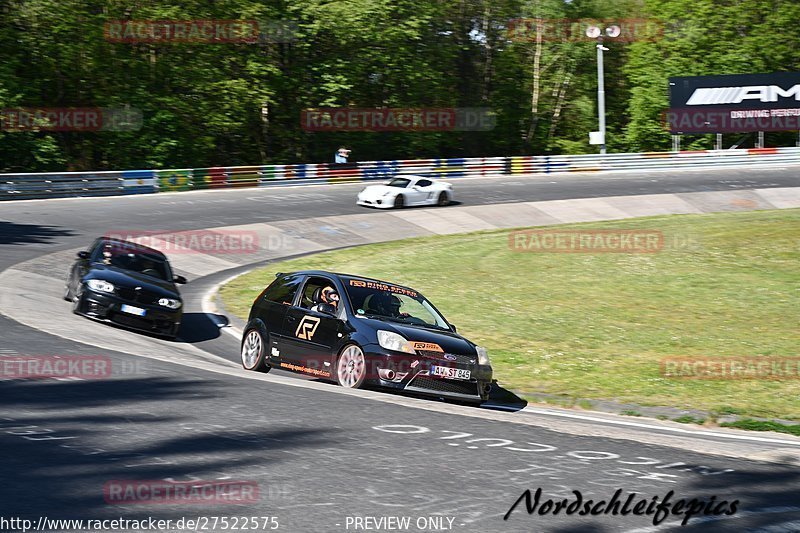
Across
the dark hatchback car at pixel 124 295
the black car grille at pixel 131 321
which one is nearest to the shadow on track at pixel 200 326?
the dark hatchback car at pixel 124 295

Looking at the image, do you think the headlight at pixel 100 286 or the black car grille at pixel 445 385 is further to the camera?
the headlight at pixel 100 286

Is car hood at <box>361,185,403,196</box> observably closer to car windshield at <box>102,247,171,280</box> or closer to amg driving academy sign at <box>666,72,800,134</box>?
car windshield at <box>102,247,171,280</box>

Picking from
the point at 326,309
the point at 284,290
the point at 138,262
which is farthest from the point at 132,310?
the point at 326,309

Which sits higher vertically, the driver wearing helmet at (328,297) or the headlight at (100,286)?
the driver wearing helmet at (328,297)

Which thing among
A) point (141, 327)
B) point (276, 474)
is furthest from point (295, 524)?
point (141, 327)

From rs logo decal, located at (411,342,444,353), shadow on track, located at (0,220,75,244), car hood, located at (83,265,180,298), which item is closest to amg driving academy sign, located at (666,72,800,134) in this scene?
shadow on track, located at (0,220,75,244)

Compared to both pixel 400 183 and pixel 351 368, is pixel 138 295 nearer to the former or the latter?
pixel 351 368

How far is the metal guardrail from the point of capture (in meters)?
34.3

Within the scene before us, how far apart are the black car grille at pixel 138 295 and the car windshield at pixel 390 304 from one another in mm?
4427

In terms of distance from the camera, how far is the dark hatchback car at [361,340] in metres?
10.9

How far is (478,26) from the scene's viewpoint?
63406 millimetres

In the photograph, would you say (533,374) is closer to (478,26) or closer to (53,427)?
(53,427)

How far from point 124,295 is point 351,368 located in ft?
18.2

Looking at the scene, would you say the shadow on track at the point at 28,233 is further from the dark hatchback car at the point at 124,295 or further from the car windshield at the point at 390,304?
the car windshield at the point at 390,304
